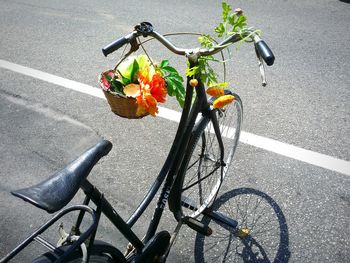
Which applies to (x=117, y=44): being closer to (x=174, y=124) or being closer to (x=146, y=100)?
(x=146, y=100)

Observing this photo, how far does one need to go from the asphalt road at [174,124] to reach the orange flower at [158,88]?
4.49 feet

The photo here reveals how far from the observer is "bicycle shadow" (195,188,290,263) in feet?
8.16

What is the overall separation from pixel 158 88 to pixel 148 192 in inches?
28.3

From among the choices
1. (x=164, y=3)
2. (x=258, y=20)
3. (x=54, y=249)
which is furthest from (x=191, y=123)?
(x=164, y=3)

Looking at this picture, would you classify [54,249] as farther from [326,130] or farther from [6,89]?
[6,89]

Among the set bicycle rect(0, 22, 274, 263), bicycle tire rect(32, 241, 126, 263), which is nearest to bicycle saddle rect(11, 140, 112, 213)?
bicycle rect(0, 22, 274, 263)

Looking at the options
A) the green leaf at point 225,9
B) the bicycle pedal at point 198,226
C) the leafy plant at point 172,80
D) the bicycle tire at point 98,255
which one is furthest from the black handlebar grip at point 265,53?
the bicycle pedal at point 198,226

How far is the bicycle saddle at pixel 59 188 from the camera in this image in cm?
118

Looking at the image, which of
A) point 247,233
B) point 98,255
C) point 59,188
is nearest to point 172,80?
point 59,188

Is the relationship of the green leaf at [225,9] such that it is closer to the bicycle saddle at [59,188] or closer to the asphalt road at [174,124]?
the bicycle saddle at [59,188]

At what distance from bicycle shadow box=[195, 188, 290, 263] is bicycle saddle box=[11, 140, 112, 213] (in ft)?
4.75

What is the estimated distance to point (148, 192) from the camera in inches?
81.1

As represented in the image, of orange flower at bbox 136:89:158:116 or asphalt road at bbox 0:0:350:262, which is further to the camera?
asphalt road at bbox 0:0:350:262

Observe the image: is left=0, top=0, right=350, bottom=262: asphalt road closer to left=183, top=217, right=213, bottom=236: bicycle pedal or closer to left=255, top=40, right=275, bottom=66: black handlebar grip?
left=183, top=217, right=213, bottom=236: bicycle pedal
